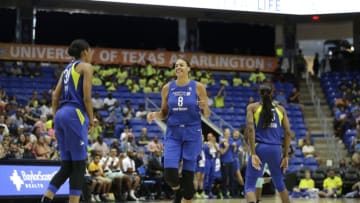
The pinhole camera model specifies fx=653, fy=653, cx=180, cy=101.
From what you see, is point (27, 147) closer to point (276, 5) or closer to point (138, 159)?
point (138, 159)

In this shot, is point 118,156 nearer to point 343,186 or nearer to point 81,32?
point 343,186

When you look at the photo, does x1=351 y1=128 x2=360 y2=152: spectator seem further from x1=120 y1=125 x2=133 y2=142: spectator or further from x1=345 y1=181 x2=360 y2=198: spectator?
x1=120 y1=125 x2=133 y2=142: spectator

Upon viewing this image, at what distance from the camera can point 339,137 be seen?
947 inches

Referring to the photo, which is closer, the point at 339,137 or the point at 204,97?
the point at 204,97

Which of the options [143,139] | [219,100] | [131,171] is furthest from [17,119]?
[219,100]

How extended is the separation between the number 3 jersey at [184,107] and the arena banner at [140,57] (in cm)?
1844

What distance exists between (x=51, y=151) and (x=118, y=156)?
6.30ft

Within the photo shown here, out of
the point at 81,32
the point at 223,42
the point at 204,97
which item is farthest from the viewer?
the point at 223,42

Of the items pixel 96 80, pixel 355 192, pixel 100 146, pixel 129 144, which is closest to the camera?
pixel 100 146

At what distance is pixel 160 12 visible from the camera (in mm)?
28922

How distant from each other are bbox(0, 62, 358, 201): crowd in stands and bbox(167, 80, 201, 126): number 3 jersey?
5462 millimetres

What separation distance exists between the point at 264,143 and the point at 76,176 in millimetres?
2918

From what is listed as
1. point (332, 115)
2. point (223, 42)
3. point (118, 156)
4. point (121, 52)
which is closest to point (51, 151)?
point (118, 156)

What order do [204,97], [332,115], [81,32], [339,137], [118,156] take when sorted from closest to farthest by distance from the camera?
[204,97] → [118,156] → [339,137] → [332,115] → [81,32]
